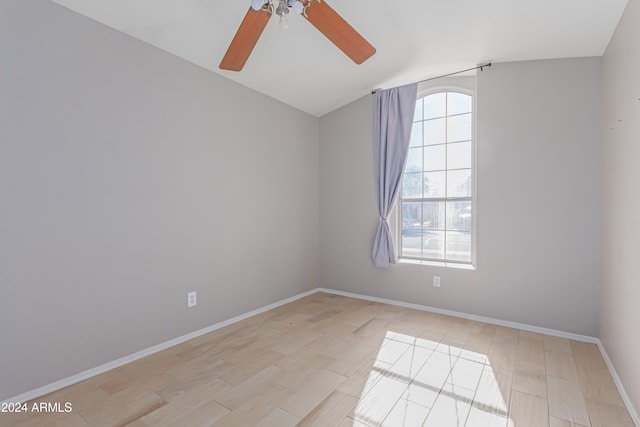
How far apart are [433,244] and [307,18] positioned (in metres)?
2.71

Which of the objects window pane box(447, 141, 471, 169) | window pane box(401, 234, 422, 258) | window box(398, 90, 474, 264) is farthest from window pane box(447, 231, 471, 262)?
window pane box(447, 141, 471, 169)

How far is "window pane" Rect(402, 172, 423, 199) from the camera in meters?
3.61

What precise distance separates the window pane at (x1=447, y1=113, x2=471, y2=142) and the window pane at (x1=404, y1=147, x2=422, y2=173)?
13.9 inches

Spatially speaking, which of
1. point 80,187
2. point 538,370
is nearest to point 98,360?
point 80,187

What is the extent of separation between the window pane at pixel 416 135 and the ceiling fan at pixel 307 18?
5.77 feet

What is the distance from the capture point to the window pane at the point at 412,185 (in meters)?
3.61

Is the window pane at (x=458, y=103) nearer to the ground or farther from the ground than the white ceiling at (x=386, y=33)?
nearer to the ground

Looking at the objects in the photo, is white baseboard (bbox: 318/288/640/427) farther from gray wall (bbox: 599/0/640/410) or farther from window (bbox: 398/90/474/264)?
window (bbox: 398/90/474/264)

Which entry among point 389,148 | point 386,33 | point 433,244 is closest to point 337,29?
point 386,33

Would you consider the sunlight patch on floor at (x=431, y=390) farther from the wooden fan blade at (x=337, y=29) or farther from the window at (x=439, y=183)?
the wooden fan blade at (x=337, y=29)

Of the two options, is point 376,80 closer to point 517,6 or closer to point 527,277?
point 517,6

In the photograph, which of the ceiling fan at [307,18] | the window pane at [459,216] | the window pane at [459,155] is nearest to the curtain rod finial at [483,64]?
the window pane at [459,155]

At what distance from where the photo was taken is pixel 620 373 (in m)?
1.94

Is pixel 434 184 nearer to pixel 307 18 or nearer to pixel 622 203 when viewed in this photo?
pixel 622 203
